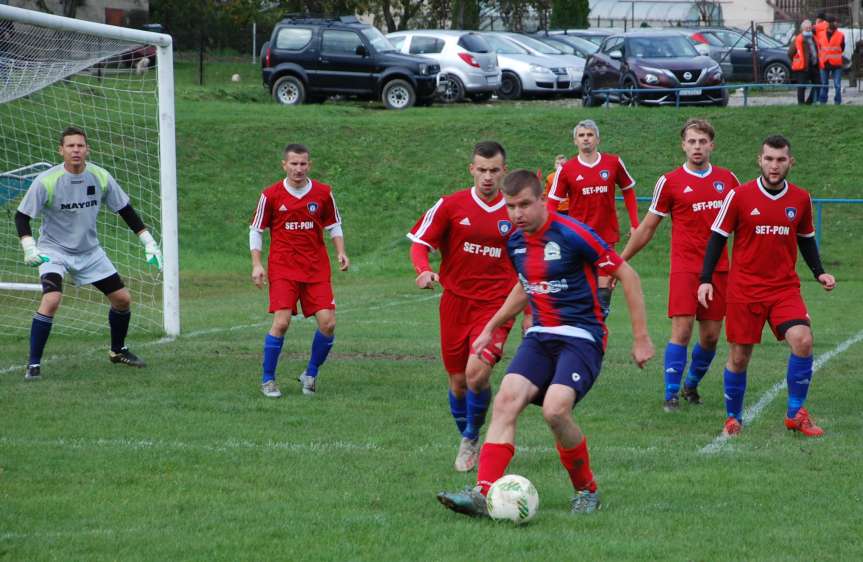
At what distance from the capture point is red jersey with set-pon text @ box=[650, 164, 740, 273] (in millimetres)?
9391

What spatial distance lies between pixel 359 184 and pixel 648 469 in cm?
1844

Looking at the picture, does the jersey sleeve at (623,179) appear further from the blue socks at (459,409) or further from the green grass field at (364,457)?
the blue socks at (459,409)

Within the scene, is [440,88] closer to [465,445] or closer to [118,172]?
[118,172]

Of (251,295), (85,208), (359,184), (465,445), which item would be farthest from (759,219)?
(359,184)

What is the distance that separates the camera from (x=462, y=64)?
101 ft

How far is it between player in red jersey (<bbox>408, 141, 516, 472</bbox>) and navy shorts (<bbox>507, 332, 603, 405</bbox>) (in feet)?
3.55

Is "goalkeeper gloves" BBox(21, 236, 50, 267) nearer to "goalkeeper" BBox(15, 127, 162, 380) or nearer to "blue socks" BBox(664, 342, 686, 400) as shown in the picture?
"goalkeeper" BBox(15, 127, 162, 380)

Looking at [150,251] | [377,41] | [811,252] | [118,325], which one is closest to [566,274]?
[811,252]

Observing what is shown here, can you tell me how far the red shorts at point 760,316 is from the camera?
8.12m

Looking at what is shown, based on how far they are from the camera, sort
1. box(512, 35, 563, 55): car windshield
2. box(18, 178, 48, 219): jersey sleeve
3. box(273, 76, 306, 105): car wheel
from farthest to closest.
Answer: box(512, 35, 563, 55): car windshield → box(273, 76, 306, 105): car wheel → box(18, 178, 48, 219): jersey sleeve

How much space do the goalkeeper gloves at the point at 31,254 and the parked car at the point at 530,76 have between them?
2267 cm

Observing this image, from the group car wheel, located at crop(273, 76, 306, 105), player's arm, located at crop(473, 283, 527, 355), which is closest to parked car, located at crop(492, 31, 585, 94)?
car wheel, located at crop(273, 76, 306, 105)

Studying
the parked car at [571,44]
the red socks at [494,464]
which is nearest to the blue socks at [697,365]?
the red socks at [494,464]

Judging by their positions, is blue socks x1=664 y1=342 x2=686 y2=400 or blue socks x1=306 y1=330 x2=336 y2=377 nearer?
blue socks x1=664 y1=342 x2=686 y2=400
